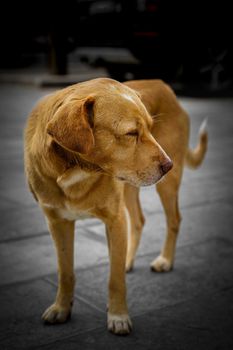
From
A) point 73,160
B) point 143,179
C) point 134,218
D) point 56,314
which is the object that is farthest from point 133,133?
point 134,218

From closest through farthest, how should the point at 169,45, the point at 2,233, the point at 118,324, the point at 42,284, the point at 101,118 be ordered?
the point at 101,118 → the point at 118,324 → the point at 42,284 → the point at 2,233 → the point at 169,45

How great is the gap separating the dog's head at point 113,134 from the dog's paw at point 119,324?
28.9 inches

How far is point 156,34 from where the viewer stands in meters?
11.0

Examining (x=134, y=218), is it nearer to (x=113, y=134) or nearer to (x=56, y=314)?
(x=56, y=314)

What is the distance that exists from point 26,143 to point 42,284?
3.12ft

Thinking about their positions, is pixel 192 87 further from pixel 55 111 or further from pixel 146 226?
pixel 55 111

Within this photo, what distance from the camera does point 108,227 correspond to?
3016 mm

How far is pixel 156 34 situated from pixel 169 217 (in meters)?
7.78

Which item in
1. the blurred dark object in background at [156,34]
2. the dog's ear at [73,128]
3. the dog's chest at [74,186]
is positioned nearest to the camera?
the dog's ear at [73,128]

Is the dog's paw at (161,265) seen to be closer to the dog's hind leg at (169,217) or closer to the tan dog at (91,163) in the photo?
the dog's hind leg at (169,217)

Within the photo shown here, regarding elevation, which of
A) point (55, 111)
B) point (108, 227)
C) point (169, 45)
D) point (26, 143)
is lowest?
point (169, 45)

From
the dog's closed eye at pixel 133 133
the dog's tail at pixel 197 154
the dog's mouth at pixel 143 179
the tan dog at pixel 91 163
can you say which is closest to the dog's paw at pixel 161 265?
the tan dog at pixel 91 163

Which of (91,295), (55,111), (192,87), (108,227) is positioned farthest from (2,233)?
(192,87)

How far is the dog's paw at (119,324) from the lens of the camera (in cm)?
291
